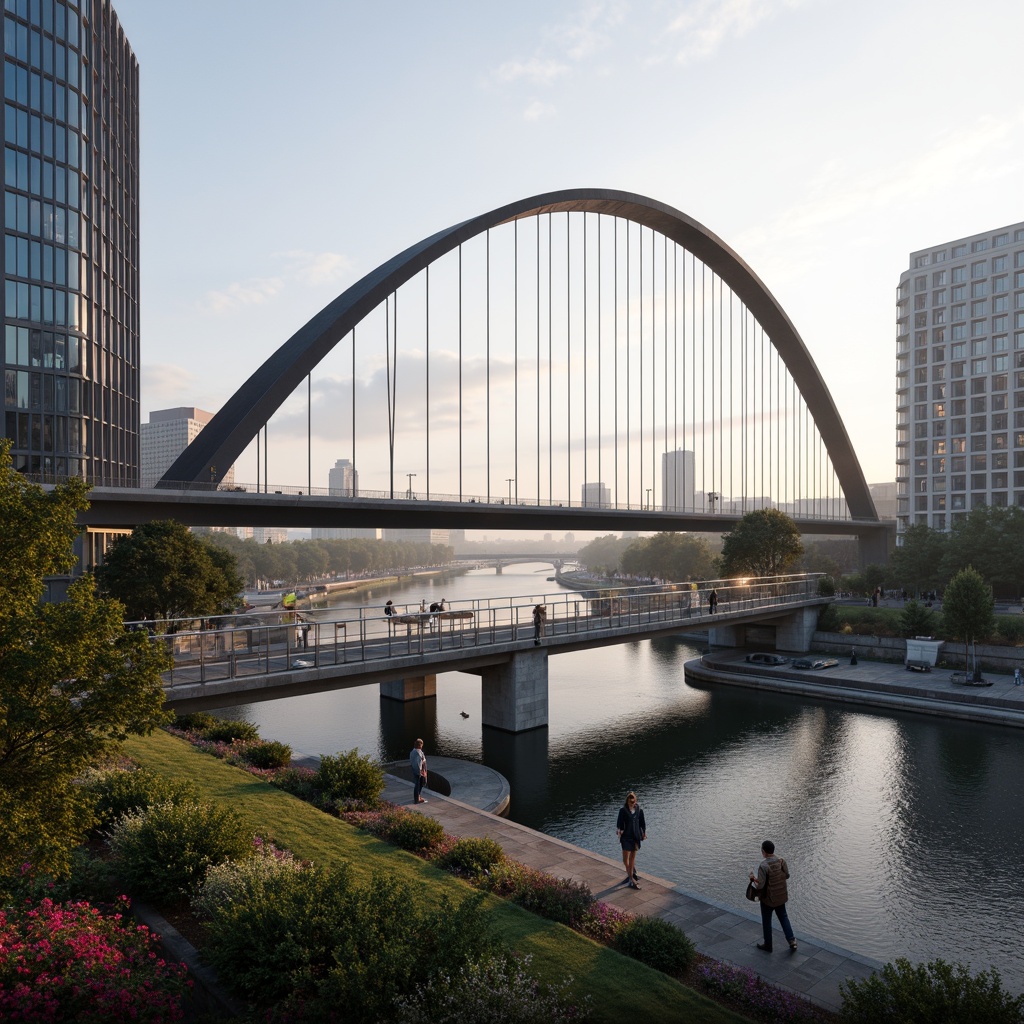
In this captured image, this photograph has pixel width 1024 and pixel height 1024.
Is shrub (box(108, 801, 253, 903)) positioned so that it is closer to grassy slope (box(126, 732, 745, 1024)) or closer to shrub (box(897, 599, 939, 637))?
grassy slope (box(126, 732, 745, 1024))

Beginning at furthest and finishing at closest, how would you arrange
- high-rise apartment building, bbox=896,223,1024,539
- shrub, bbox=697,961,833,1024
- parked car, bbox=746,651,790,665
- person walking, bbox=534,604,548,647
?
1. high-rise apartment building, bbox=896,223,1024,539
2. parked car, bbox=746,651,790,665
3. person walking, bbox=534,604,548,647
4. shrub, bbox=697,961,833,1024

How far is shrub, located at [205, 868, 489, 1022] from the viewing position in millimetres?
7961

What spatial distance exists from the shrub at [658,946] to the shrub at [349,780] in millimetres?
7704

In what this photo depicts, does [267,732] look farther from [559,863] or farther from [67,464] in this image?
[67,464]

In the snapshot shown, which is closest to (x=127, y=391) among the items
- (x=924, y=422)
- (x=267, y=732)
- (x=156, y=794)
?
(x=267, y=732)

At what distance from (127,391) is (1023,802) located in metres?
74.5

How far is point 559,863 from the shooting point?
579 inches

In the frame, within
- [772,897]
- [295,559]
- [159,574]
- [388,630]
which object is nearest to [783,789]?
[772,897]

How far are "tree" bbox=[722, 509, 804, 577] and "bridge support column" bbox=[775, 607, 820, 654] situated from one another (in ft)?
20.1

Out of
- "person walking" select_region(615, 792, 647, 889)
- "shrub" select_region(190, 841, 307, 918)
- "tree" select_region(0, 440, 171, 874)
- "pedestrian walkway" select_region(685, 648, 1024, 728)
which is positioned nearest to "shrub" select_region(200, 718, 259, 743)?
"shrub" select_region(190, 841, 307, 918)

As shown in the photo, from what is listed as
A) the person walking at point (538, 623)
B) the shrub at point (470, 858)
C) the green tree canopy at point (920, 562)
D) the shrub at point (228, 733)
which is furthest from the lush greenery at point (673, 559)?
the shrub at point (470, 858)

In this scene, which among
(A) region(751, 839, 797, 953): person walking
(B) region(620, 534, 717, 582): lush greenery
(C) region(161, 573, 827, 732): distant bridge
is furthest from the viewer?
(B) region(620, 534, 717, 582): lush greenery

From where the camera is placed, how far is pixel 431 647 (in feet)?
88.2

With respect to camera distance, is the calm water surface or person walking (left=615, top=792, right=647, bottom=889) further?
the calm water surface
